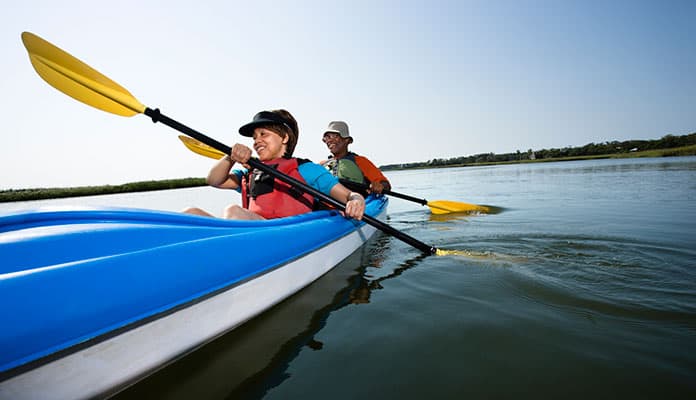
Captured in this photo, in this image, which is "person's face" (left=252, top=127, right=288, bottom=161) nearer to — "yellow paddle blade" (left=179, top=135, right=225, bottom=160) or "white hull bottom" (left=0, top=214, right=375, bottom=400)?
"white hull bottom" (left=0, top=214, right=375, bottom=400)

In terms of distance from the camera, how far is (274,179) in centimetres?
303

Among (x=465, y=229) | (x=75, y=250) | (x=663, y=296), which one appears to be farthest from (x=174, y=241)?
(x=465, y=229)

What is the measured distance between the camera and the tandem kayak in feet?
3.40

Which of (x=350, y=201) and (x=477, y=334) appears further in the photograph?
(x=350, y=201)

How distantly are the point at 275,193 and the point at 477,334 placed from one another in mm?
2113

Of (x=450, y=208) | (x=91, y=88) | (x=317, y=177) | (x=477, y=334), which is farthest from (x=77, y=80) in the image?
(x=450, y=208)

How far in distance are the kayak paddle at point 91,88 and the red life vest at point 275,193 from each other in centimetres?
18

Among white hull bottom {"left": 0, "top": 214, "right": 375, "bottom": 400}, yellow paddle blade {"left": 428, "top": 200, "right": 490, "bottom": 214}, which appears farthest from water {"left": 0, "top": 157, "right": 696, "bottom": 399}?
yellow paddle blade {"left": 428, "top": 200, "right": 490, "bottom": 214}

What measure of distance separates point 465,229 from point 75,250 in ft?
17.7

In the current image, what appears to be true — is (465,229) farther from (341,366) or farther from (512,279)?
(341,366)

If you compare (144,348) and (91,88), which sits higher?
(91,88)

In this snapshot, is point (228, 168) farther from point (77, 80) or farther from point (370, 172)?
point (370, 172)

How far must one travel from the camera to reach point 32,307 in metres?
1.02

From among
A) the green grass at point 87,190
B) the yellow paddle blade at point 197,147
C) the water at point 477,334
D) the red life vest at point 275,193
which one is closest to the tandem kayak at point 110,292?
the water at point 477,334
